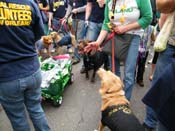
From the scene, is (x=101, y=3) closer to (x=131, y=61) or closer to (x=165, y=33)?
(x=131, y=61)

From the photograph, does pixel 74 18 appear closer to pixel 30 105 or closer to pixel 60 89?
pixel 60 89

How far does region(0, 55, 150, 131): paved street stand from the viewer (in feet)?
11.0

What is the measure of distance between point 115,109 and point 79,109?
1301mm

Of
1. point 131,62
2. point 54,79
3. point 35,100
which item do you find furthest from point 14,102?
point 131,62

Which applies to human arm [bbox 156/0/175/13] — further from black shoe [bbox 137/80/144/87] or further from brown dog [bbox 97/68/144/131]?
black shoe [bbox 137/80/144/87]

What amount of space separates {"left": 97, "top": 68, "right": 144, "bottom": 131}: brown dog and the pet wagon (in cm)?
99

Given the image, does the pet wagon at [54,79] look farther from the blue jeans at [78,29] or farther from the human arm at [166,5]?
the human arm at [166,5]

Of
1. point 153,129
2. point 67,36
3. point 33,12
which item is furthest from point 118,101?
point 67,36

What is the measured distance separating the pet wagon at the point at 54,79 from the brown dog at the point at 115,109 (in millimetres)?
990

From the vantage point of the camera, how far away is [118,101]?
2.63m

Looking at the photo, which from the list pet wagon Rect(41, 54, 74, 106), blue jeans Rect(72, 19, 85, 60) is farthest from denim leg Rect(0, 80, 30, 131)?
blue jeans Rect(72, 19, 85, 60)

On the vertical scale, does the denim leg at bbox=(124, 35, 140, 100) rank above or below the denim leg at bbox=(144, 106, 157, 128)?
above

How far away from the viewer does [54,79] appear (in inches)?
145

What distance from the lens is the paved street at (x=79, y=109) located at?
3.35 metres
